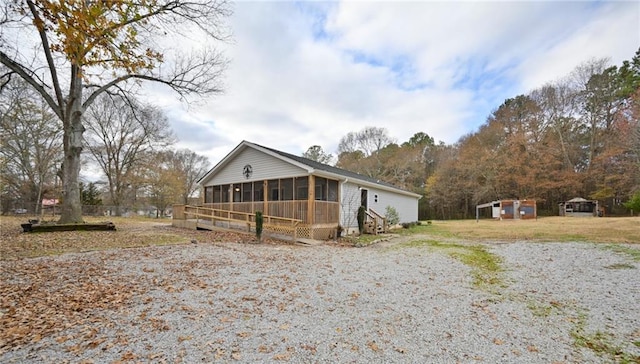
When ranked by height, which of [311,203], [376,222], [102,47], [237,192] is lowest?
[376,222]

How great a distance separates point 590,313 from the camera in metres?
4.29

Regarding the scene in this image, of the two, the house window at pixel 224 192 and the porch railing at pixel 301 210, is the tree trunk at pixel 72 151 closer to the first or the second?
the house window at pixel 224 192

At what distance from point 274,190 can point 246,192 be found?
2.22 meters

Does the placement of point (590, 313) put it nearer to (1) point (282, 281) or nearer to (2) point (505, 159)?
(1) point (282, 281)

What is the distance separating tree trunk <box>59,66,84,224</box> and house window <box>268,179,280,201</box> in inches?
345

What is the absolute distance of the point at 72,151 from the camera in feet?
42.5

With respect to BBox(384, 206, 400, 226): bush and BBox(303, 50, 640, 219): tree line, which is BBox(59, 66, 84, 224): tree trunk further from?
BBox(303, 50, 640, 219): tree line

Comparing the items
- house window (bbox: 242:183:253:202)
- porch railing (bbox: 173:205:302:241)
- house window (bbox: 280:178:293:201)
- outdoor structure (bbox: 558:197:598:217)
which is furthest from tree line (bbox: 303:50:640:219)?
house window (bbox: 242:183:253:202)

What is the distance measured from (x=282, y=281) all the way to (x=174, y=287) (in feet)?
6.76

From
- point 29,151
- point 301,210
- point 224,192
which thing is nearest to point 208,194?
point 224,192

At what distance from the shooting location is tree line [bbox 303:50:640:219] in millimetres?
25234

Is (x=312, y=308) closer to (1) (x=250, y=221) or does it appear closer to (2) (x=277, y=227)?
(2) (x=277, y=227)

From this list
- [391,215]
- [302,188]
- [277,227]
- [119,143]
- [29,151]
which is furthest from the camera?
[119,143]

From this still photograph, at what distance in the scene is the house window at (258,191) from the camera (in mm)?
15031
